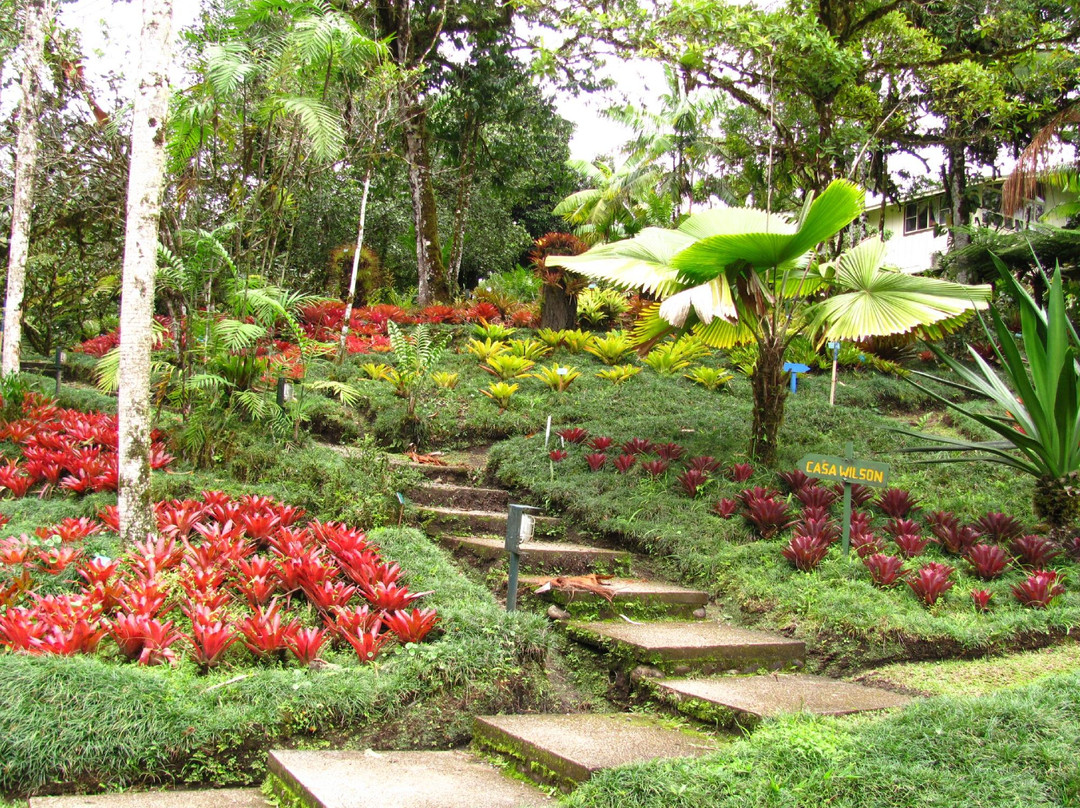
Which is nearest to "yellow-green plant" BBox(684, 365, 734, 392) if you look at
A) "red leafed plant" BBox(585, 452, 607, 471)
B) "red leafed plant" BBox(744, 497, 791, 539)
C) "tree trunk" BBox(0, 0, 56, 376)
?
"red leafed plant" BBox(585, 452, 607, 471)

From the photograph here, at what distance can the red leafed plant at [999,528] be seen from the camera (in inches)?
223

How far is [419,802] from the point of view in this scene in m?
2.75

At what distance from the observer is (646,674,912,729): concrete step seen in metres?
3.40

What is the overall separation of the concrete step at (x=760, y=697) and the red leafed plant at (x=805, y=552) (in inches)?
47.5

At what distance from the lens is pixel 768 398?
7137 millimetres

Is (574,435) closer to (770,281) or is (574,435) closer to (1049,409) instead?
(770,281)

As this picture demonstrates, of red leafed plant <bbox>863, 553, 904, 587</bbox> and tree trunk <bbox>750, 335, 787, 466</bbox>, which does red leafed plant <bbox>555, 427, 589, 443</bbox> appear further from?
red leafed plant <bbox>863, 553, 904, 587</bbox>

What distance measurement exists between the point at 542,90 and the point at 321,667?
16.1 metres

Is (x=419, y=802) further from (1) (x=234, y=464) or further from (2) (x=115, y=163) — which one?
(2) (x=115, y=163)

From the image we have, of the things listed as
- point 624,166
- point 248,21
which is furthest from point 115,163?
point 624,166

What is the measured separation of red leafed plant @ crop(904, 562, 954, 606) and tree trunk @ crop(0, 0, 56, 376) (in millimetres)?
8716

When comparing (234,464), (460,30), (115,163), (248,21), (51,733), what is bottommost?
(51,733)

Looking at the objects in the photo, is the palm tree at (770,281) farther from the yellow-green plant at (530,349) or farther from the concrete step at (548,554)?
the yellow-green plant at (530,349)

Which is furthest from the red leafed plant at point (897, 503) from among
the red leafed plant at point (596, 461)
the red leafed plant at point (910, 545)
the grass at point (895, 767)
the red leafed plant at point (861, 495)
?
the grass at point (895, 767)
